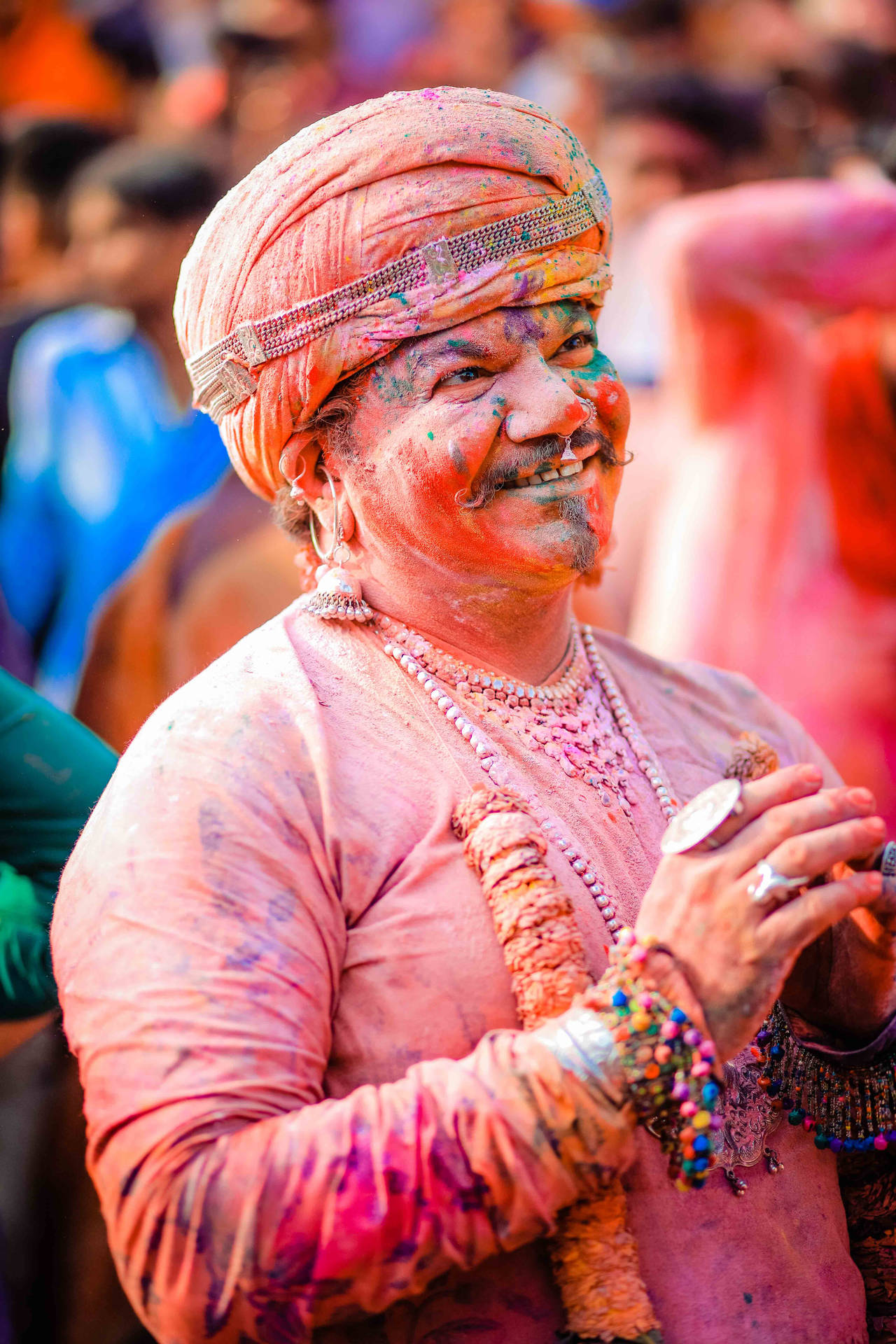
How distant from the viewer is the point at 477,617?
2082 mm

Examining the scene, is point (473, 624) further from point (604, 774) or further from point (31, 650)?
point (31, 650)

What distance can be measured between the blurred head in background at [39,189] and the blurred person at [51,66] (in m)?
1.55

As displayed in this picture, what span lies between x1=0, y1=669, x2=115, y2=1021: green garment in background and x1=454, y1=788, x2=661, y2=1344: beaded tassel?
1010 mm

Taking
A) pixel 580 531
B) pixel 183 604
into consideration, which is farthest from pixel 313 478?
pixel 183 604

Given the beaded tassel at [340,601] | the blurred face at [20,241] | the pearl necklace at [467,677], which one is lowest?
the pearl necklace at [467,677]

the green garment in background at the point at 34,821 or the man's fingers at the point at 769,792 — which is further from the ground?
the man's fingers at the point at 769,792

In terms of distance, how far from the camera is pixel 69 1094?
3043 mm

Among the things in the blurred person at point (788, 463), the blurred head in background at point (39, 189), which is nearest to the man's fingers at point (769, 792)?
the blurred person at point (788, 463)

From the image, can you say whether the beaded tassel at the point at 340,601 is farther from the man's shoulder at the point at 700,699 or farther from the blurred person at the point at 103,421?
the blurred person at the point at 103,421

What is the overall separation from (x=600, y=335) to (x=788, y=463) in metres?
0.82

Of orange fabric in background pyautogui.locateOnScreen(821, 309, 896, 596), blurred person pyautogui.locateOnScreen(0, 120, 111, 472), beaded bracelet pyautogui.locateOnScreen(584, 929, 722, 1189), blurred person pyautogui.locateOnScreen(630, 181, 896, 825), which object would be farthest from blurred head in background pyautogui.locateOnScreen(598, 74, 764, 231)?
beaded bracelet pyautogui.locateOnScreen(584, 929, 722, 1189)

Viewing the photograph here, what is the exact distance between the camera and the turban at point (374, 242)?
192 cm

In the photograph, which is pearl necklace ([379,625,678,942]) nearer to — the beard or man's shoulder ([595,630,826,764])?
man's shoulder ([595,630,826,764])

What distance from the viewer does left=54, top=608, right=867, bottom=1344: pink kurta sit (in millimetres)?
1526
